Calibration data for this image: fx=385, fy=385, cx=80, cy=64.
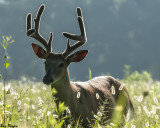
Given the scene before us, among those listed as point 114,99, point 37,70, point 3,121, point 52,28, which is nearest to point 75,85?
point 114,99

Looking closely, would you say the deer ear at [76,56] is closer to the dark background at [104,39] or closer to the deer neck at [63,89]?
the deer neck at [63,89]

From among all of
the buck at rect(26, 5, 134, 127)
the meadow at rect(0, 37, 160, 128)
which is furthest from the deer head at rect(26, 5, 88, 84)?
the meadow at rect(0, 37, 160, 128)

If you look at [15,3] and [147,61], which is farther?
[15,3]

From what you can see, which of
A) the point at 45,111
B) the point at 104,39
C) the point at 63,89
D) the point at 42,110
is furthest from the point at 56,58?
the point at 104,39

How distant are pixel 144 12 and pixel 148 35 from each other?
46.0 feet

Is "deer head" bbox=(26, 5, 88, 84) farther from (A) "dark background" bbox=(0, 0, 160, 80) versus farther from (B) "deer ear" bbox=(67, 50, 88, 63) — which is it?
(A) "dark background" bbox=(0, 0, 160, 80)

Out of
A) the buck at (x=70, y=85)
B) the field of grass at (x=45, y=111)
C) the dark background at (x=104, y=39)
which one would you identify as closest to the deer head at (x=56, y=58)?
the buck at (x=70, y=85)

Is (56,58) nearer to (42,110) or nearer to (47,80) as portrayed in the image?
(47,80)

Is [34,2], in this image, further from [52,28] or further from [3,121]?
[3,121]

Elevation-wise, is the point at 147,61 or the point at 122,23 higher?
the point at 122,23

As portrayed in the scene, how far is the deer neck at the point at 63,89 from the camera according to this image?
6.21 meters

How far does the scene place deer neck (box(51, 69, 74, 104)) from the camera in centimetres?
621

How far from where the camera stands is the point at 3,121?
349 centimetres

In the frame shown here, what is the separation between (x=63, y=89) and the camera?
6.24 metres
